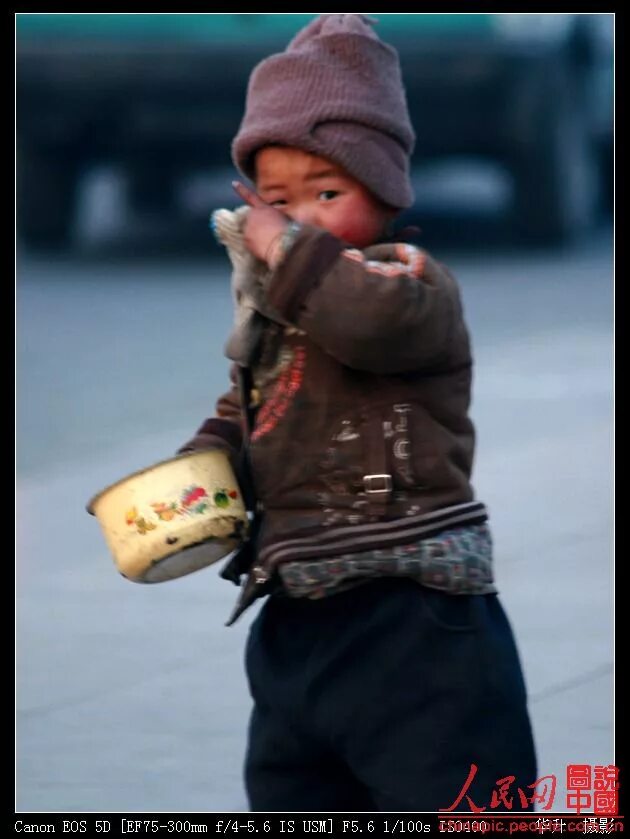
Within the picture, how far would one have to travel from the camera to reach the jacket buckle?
247cm

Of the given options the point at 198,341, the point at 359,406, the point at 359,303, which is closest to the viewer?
the point at 359,303

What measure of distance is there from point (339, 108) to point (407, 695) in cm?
85

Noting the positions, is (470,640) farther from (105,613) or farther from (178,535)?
(105,613)

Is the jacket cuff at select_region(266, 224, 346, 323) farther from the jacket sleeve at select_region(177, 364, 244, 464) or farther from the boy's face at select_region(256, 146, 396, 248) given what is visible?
the jacket sleeve at select_region(177, 364, 244, 464)

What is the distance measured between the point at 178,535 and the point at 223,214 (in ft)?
1.57

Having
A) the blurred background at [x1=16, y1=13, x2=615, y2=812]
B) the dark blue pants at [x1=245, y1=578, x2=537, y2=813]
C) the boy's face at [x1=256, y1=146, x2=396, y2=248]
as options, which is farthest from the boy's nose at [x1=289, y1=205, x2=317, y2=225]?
the blurred background at [x1=16, y1=13, x2=615, y2=812]

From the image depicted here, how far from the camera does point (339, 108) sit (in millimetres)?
2535

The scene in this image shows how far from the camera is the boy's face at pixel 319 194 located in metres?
2.55

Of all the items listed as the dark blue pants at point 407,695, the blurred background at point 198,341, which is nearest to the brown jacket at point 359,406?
the dark blue pants at point 407,695

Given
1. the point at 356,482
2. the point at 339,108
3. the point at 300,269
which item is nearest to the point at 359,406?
the point at 356,482

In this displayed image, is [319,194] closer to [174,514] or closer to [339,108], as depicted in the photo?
[339,108]

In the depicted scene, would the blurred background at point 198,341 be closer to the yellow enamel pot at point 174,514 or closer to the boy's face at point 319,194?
the yellow enamel pot at point 174,514

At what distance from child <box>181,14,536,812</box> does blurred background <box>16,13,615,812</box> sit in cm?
113
